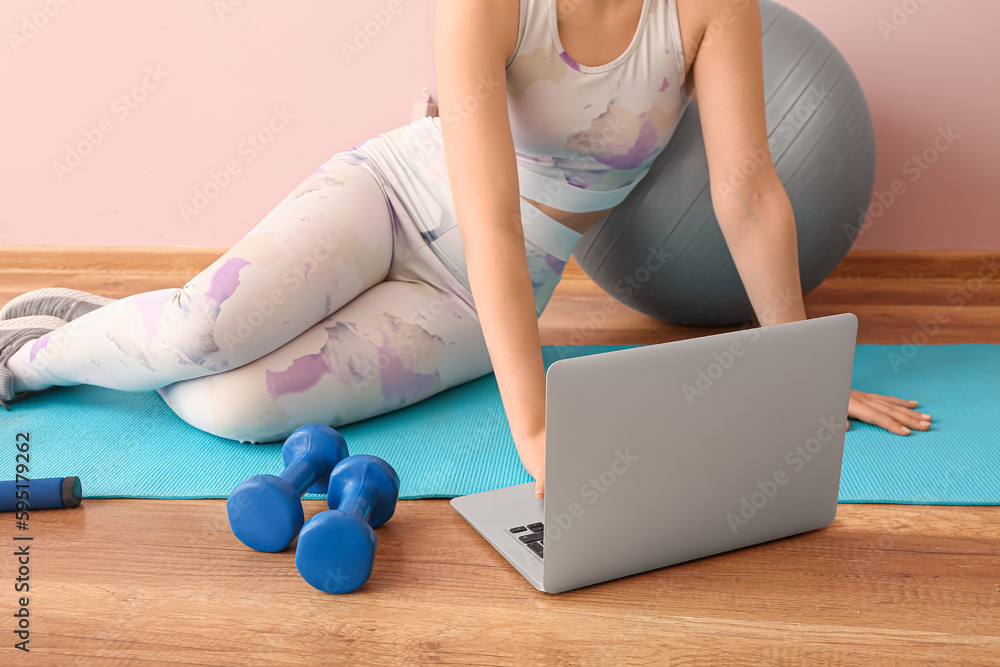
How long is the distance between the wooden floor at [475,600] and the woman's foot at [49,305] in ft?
1.74

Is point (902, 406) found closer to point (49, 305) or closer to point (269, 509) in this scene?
point (269, 509)

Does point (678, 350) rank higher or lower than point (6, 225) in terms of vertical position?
higher

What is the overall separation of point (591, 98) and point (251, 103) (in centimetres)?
117

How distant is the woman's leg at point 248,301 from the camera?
1006 mm

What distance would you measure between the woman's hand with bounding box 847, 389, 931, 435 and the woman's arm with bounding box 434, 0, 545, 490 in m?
0.52

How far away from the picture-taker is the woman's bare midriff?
1099 millimetres

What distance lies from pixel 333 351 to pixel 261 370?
97mm

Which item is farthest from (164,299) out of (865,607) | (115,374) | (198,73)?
(198,73)

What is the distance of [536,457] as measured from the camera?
0.70 m

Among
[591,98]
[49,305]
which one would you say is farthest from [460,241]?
[49,305]


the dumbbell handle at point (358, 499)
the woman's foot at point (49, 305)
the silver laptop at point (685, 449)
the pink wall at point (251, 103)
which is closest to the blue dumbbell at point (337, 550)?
the dumbbell handle at point (358, 499)

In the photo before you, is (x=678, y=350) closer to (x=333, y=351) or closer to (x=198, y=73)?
(x=333, y=351)

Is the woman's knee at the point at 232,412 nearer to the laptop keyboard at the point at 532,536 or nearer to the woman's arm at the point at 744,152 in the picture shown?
the laptop keyboard at the point at 532,536

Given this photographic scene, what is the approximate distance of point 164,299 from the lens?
103 centimetres
